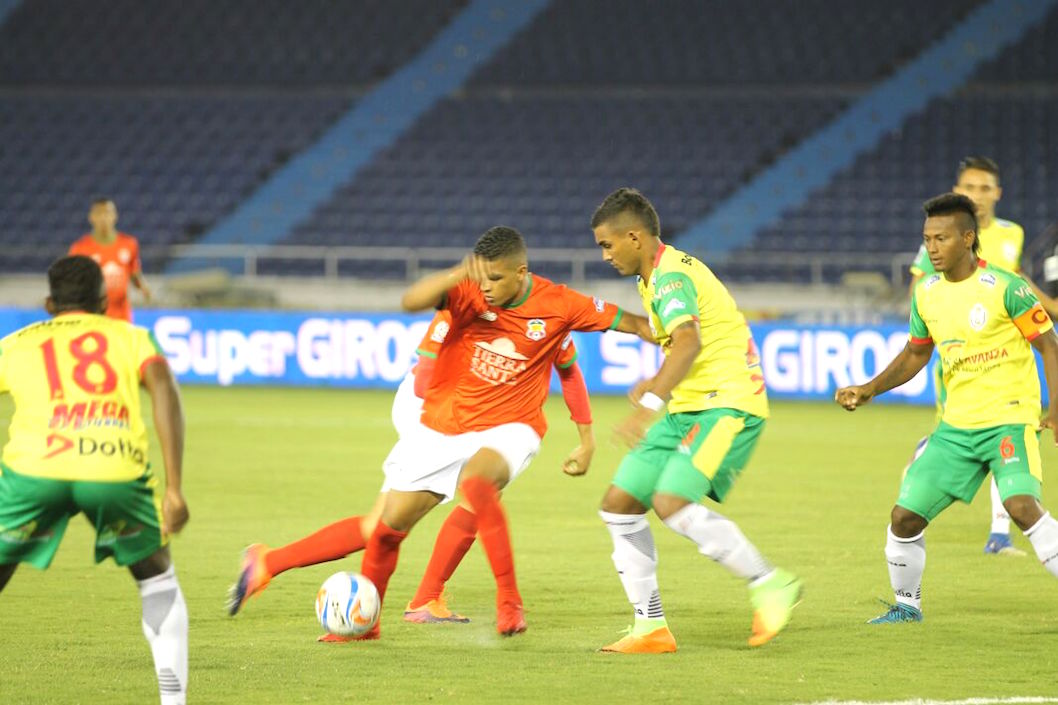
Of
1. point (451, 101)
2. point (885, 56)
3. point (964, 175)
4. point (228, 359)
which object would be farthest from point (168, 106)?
point (964, 175)

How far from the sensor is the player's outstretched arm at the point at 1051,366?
6.49 m

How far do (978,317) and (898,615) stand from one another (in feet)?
4.42

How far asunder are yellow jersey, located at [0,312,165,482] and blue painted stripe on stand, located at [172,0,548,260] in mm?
22029

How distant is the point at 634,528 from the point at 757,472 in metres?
6.88

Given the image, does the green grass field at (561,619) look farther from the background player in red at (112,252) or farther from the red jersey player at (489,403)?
the background player in red at (112,252)

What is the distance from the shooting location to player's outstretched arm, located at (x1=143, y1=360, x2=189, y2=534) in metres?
4.93

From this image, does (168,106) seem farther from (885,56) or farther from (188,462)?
(188,462)

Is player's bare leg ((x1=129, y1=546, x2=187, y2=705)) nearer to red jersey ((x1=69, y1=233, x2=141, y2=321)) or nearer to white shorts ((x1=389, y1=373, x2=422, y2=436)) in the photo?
white shorts ((x1=389, y1=373, x2=422, y2=436))

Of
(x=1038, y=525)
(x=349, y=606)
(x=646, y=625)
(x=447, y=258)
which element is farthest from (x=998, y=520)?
(x=447, y=258)

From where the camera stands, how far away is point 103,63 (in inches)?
1177

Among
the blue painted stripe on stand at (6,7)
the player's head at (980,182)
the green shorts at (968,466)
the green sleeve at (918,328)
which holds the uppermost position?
the blue painted stripe on stand at (6,7)

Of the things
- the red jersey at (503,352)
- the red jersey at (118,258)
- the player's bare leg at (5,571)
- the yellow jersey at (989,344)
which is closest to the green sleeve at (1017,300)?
the yellow jersey at (989,344)

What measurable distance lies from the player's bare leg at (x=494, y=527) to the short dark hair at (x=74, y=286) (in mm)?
2107

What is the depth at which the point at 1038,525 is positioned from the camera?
6.58 m
